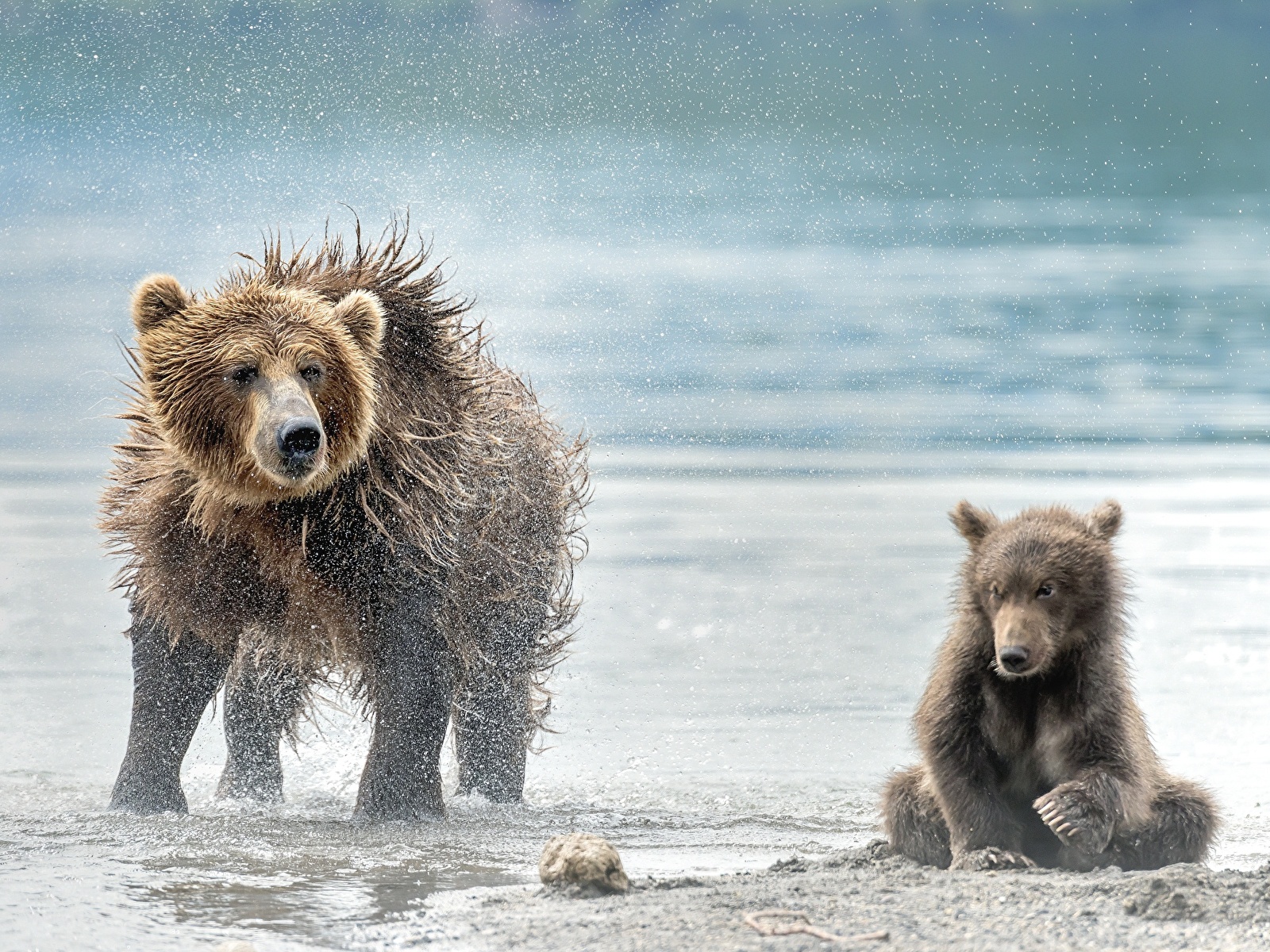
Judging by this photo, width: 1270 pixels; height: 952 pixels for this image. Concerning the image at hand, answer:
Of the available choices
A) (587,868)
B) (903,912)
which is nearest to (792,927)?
(903,912)

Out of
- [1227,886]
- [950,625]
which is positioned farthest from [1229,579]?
[1227,886]

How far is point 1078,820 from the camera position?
18.8 feet

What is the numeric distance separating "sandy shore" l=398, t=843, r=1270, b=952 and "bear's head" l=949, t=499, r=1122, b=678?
2.48 feet

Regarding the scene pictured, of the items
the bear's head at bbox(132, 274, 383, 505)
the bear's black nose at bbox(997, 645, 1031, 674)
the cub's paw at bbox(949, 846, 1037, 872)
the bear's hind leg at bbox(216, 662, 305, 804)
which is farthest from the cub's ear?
the bear's hind leg at bbox(216, 662, 305, 804)

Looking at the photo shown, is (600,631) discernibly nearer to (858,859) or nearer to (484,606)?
(484,606)

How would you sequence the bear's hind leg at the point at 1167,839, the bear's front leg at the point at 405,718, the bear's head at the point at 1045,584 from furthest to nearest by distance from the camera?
1. the bear's front leg at the point at 405,718
2. the bear's hind leg at the point at 1167,839
3. the bear's head at the point at 1045,584

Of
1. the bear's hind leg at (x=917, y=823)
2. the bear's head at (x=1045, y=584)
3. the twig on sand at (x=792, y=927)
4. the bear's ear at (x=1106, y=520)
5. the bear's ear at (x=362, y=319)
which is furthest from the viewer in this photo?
the bear's ear at (x=362, y=319)

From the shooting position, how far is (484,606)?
744 cm

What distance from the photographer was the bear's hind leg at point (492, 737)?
7.99 metres

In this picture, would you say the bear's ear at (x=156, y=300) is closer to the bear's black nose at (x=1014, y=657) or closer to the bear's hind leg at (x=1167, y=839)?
the bear's black nose at (x=1014, y=657)

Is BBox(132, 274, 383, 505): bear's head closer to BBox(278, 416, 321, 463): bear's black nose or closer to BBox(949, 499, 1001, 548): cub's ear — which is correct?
BBox(278, 416, 321, 463): bear's black nose

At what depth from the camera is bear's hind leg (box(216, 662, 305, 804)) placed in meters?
7.91

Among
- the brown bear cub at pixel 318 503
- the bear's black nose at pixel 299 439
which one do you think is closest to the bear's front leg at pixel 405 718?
the brown bear cub at pixel 318 503

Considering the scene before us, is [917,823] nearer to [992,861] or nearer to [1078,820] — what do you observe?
[992,861]
